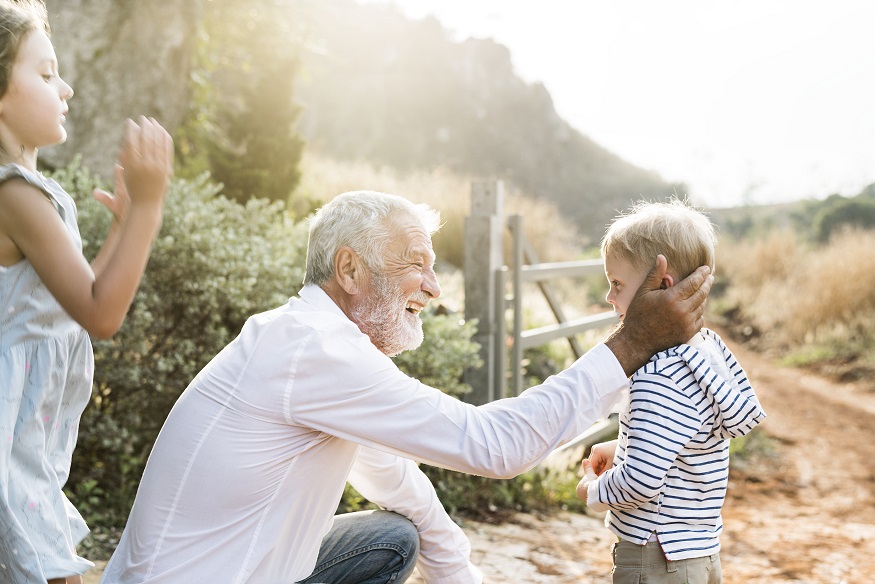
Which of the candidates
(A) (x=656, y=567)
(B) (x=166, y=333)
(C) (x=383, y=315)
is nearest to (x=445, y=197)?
(B) (x=166, y=333)

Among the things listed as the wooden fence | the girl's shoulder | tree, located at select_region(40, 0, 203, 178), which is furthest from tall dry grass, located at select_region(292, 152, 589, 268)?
the girl's shoulder

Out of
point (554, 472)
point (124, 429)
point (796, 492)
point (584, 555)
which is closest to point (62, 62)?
point (124, 429)

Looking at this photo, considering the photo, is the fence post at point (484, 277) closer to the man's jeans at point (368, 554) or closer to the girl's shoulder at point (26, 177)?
the man's jeans at point (368, 554)

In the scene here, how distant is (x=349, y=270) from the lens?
7.17 feet

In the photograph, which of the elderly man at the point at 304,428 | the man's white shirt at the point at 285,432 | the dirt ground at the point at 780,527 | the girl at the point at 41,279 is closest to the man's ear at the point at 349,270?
the elderly man at the point at 304,428

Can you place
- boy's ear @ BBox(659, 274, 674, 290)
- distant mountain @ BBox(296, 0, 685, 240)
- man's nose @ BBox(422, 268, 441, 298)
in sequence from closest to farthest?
boy's ear @ BBox(659, 274, 674, 290) → man's nose @ BBox(422, 268, 441, 298) → distant mountain @ BBox(296, 0, 685, 240)

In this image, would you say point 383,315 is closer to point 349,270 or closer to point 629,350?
point 349,270

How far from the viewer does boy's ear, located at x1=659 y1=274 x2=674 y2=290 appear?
2.12 metres

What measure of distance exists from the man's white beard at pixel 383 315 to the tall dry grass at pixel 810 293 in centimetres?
1097

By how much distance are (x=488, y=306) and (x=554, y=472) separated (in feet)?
4.07

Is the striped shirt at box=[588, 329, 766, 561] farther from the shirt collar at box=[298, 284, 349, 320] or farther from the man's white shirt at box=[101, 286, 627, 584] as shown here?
the shirt collar at box=[298, 284, 349, 320]

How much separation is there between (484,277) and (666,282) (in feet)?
10.2

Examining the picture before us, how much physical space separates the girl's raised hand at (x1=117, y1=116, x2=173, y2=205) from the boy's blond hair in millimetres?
1170

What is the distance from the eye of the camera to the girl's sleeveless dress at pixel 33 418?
1.78 meters
